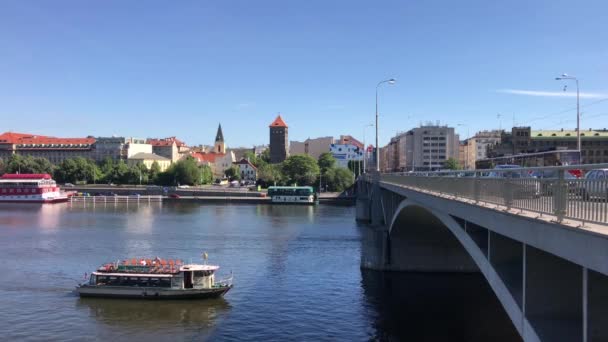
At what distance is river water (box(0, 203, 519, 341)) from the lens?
85.9ft

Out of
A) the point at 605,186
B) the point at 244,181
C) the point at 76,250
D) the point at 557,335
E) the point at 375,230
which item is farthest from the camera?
the point at 244,181

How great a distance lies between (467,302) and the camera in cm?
3111

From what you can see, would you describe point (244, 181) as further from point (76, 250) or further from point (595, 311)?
point (595, 311)

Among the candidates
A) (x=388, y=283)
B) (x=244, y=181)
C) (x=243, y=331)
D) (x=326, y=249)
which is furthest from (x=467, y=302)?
(x=244, y=181)

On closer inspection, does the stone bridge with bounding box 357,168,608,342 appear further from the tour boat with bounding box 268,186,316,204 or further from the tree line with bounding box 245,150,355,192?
the tree line with bounding box 245,150,355,192

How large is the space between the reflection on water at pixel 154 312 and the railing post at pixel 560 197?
2090cm

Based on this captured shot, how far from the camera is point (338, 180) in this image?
14975cm

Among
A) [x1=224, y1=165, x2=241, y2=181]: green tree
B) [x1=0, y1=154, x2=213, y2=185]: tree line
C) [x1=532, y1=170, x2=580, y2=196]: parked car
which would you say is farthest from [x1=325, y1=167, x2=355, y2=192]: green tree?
[x1=532, y1=170, x2=580, y2=196]: parked car

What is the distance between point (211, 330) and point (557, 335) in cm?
1952

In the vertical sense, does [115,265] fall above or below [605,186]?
below

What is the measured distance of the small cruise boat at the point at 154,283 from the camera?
3291 cm

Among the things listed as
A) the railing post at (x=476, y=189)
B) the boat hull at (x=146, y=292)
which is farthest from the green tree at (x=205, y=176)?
the railing post at (x=476, y=189)

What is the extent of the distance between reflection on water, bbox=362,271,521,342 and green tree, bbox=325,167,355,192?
109637mm

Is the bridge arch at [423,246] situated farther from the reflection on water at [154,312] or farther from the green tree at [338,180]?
the green tree at [338,180]
